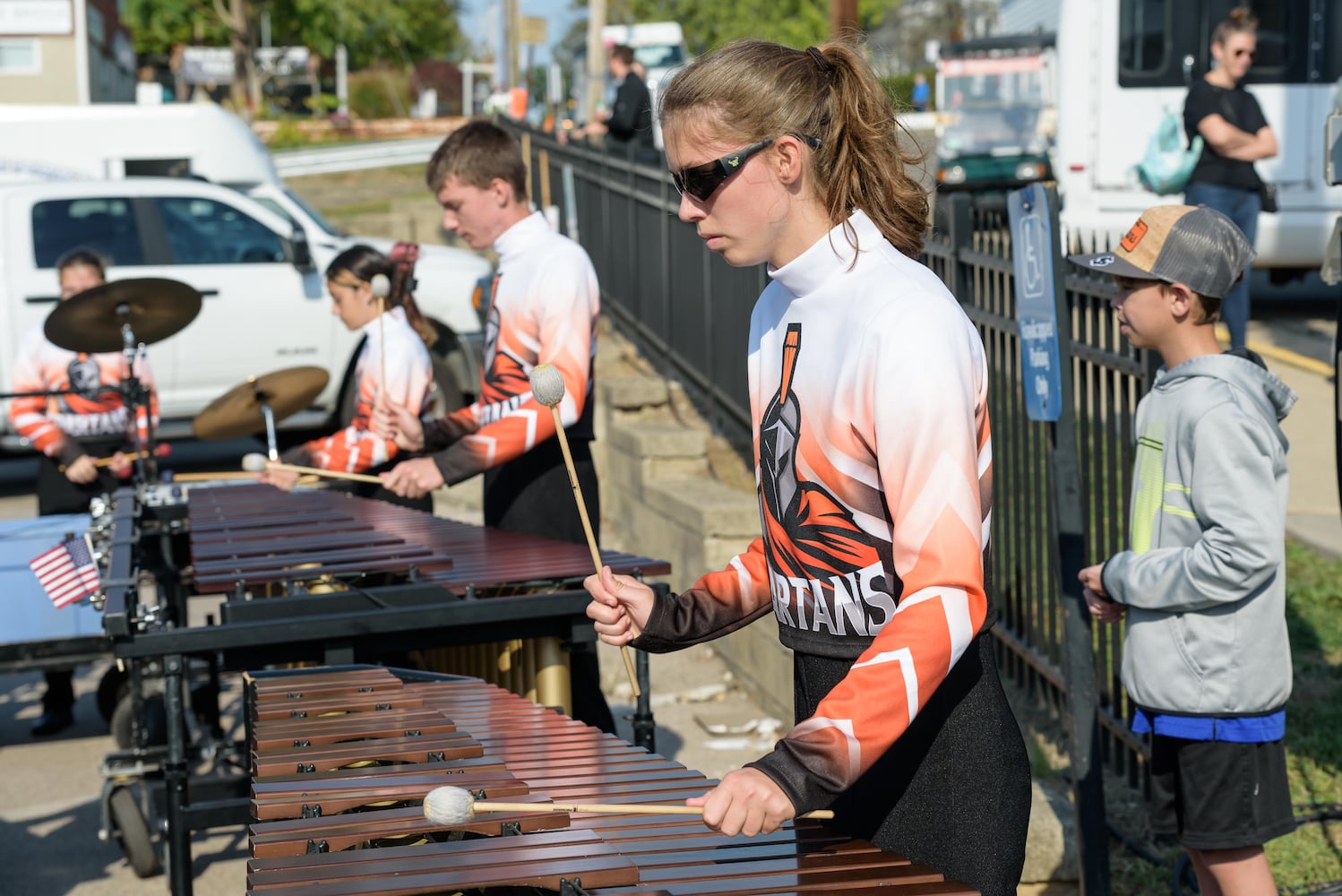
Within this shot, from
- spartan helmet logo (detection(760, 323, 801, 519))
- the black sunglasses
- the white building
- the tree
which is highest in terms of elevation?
the tree

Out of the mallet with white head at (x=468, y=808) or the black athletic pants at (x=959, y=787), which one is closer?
the mallet with white head at (x=468, y=808)

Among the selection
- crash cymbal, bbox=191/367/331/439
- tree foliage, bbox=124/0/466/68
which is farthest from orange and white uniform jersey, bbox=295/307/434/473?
tree foliage, bbox=124/0/466/68

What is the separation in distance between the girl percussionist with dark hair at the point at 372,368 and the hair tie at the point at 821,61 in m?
3.27

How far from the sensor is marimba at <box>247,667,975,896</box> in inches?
83.0

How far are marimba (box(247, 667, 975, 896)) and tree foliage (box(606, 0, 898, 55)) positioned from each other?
41.9m

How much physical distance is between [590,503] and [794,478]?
7.77 feet

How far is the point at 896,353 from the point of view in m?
2.15

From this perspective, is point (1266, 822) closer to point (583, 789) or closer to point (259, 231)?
point (583, 789)

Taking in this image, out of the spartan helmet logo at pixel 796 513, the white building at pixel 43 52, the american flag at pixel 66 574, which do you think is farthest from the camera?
the white building at pixel 43 52

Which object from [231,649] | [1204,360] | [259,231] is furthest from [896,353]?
[259,231]

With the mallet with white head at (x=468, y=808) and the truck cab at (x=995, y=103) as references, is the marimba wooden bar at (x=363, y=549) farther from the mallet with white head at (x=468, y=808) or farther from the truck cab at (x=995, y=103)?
the truck cab at (x=995, y=103)

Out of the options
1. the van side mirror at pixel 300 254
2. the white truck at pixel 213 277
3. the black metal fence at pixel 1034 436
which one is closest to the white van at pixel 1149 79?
the white truck at pixel 213 277

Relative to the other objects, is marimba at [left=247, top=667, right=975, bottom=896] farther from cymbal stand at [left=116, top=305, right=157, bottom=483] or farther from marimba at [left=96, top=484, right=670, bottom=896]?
cymbal stand at [left=116, top=305, right=157, bottom=483]

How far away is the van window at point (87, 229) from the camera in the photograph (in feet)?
35.1
